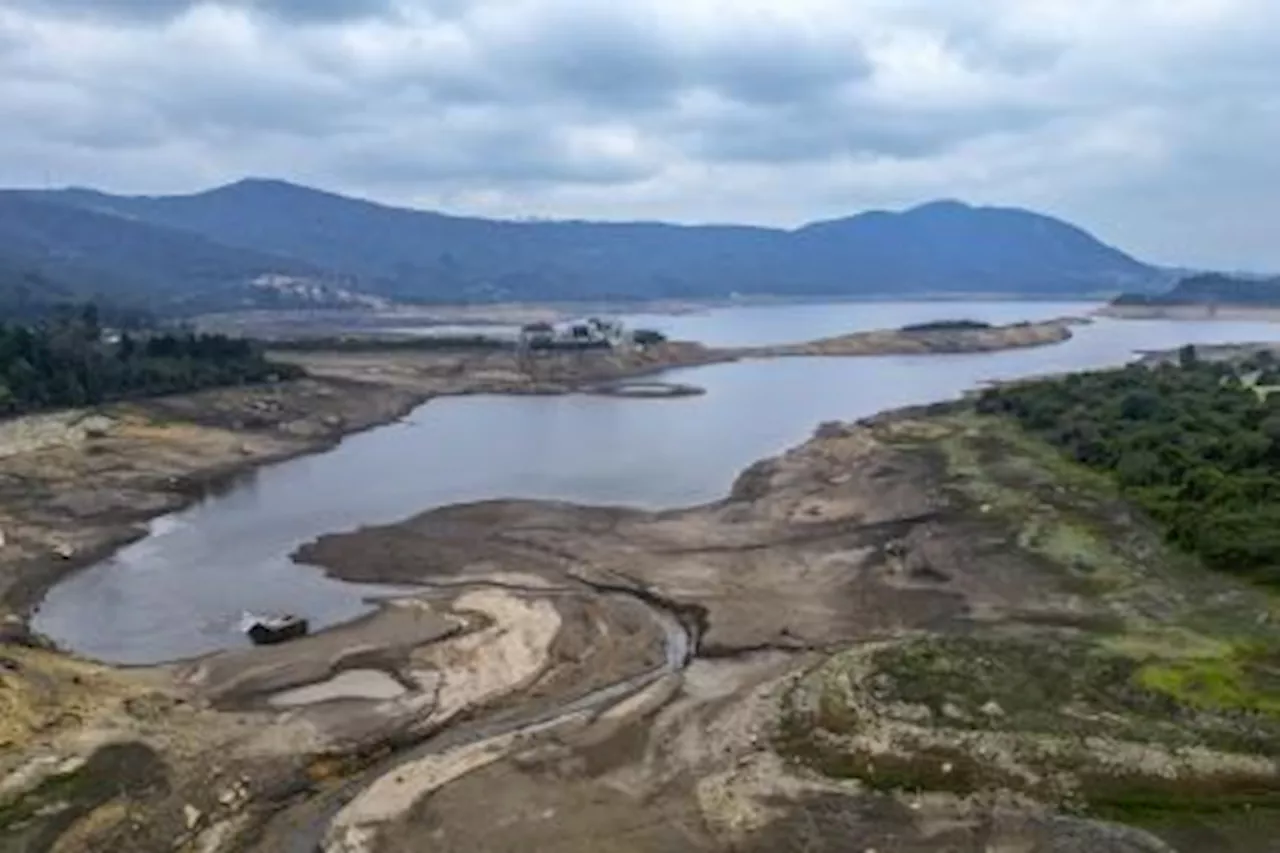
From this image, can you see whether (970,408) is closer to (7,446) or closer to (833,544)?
(833,544)

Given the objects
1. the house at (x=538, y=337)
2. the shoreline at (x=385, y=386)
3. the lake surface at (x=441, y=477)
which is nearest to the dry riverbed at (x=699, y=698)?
the shoreline at (x=385, y=386)

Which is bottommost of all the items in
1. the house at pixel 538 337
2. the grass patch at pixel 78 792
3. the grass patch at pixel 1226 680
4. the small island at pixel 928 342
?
the grass patch at pixel 78 792

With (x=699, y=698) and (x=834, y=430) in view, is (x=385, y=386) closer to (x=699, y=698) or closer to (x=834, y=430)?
(x=834, y=430)

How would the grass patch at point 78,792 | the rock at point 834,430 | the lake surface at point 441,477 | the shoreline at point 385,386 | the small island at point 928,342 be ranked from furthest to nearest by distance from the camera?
the small island at point 928,342, the rock at point 834,430, the shoreline at point 385,386, the lake surface at point 441,477, the grass patch at point 78,792

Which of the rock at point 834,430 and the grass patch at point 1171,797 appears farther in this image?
the rock at point 834,430

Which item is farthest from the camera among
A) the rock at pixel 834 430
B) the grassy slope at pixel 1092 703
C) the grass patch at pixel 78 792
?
the rock at pixel 834 430

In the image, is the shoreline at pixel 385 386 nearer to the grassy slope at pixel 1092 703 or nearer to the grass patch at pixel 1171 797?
the grassy slope at pixel 1092 703

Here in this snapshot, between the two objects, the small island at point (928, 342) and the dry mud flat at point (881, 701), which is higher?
the small island at point (928, 342)

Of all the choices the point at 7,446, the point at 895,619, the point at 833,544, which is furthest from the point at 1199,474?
the point at 7,446
